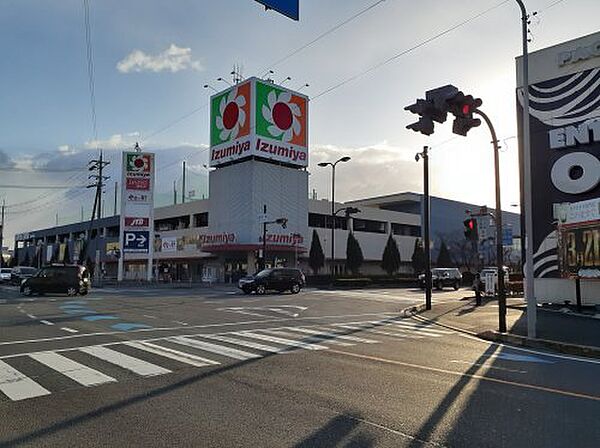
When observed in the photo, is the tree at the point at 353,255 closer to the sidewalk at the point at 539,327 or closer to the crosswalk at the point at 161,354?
the sidewalk at the point at 539,327

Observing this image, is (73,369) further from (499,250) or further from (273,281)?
(273,281)

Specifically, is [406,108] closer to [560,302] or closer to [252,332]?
[252,332]

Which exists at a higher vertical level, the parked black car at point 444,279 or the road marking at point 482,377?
the parked black car at point 444,279

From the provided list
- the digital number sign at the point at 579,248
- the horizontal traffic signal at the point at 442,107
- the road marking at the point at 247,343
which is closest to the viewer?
the road marking at the point at 247,343

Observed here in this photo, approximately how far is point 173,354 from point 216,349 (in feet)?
3.37

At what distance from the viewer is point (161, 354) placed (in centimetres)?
1097

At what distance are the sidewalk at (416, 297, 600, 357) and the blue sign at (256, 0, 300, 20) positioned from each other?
9391mm

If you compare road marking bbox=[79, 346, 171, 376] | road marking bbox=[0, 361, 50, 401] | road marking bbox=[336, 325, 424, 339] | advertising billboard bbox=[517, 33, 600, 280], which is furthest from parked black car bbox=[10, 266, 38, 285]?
road marking bbox=[0, 361, 50, 401]

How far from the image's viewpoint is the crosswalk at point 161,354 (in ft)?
28.1

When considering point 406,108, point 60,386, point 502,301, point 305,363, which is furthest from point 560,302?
point 60,386

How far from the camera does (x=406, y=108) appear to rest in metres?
13.8

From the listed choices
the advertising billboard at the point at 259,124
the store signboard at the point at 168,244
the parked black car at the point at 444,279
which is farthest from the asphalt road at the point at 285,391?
the store signboard at the point at 168,244

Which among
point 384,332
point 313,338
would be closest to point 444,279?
point 384,332

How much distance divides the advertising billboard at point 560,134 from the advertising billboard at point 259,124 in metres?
37.3
